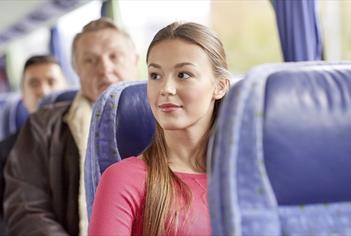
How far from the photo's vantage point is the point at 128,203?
1398mm

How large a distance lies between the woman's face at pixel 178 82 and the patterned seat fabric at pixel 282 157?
14.4 inches

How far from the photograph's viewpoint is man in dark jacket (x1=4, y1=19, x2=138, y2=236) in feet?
8.04

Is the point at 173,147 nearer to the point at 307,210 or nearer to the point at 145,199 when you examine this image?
the point at 145,199

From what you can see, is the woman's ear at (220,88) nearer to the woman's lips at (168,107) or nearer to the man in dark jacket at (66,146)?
the woman's lips at (168,107)

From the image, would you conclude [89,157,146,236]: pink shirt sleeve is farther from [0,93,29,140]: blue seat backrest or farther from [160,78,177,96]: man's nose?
[0,93,29,140]: blue seat backrest

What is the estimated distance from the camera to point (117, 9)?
4289mm

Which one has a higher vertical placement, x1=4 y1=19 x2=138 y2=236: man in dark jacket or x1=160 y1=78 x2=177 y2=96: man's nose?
x1=160 y1=78 x2=177 y2=96: man's nose

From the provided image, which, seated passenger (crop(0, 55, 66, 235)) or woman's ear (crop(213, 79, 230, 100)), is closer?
woman's ear (crop(213, 79, 230, 100))

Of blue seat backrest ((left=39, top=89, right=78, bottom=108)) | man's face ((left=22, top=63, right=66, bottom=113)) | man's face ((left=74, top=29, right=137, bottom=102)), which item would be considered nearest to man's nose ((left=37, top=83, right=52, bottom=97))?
man's face ((left=22, top=63, right=66, bottom=113))

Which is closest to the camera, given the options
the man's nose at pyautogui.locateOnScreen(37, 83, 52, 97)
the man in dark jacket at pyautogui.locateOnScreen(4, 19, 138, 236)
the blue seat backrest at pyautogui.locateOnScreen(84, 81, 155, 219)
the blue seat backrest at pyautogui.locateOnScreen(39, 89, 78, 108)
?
the blue seat backrest at pyautogui.locateOnScreen(84, 81, 155, 219)

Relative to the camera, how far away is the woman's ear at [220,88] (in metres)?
1.49

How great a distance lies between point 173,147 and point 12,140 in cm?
173

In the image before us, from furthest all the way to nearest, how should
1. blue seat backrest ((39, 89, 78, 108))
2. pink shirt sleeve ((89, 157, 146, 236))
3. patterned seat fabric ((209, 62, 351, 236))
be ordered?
blue seat backrest ((39, 89, 78, 108)), pink shirt sleeve ((89, 157, 146, 236)), patterned seat fabric ((209, 62, 351, 236))

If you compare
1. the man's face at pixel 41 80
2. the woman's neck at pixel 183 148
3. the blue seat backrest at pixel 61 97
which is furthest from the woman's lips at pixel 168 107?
the man's face at pixel 41 80
